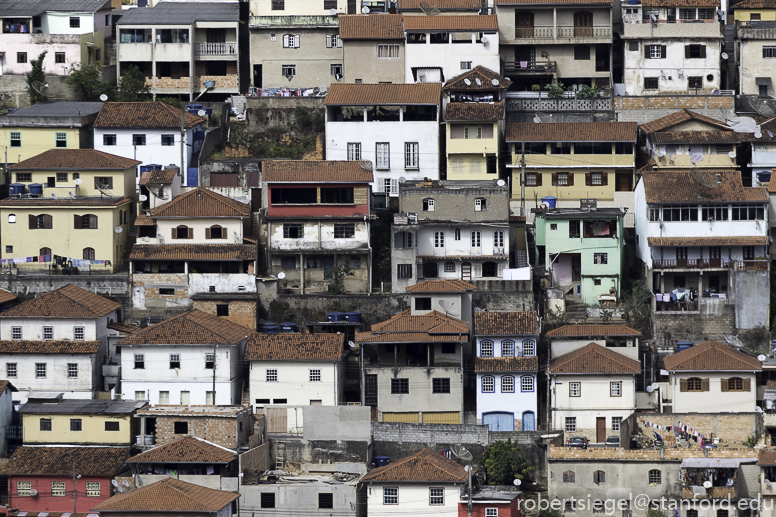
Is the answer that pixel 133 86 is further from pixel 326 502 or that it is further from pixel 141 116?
pixel 326 502

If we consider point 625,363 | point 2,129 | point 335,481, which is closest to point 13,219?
point 2,129

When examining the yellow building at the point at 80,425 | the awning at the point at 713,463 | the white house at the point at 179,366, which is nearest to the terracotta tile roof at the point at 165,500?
the yellow building at the point at 80,425

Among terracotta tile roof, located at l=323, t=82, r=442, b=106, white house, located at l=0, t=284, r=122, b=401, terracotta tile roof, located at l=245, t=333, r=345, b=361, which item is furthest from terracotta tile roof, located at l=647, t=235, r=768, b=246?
white house, located at l=0, t=284, r=122, b=401

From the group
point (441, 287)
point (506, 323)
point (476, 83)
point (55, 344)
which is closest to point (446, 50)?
point (476, 83)

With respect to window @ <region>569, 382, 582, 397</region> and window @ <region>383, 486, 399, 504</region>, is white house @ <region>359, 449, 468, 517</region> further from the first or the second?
window @ <region>569, 382, 582, 397</region>

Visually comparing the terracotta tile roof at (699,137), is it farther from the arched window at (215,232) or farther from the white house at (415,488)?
the white house at (415,488)

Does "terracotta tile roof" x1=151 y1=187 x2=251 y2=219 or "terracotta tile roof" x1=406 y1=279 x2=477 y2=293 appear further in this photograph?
"terracotta tile roof" x1=151 y1=187 x2=251 y2=219

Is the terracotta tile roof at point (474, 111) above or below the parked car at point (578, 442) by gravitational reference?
above
